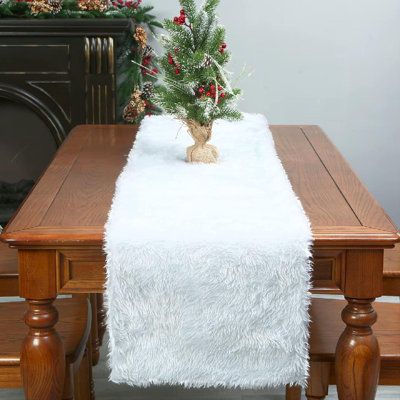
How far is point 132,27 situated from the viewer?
4.33 meters

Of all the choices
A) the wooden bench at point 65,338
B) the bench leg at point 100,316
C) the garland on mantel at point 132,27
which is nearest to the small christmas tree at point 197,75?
the wooden bench at point 65,338

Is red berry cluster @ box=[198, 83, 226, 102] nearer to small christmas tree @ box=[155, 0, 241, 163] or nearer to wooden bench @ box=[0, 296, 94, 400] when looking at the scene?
small christmas tree @ box=[155, 0, 241, 163]

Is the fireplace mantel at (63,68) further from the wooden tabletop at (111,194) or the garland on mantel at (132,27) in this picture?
the wooden tabletop at (111,194)

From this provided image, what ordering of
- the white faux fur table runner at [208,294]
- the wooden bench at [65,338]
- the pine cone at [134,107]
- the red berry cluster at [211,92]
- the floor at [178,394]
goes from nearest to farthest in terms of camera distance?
the white faux fur table runner at [208,294], the wooden bench at [65,338], the red berry cluster at [211,92], the floor at [178,394], the pine cone at [134,107]

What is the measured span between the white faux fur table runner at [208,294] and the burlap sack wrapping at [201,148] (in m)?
0.45

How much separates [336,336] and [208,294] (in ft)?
1.59

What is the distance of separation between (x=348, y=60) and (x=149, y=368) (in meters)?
2.74

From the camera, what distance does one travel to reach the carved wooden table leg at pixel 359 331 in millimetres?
2080

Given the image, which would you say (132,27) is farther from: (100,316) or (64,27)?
(100,316)

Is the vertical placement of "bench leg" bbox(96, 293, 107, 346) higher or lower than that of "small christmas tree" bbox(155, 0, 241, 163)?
lower

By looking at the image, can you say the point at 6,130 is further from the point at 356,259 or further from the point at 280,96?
the point at 356,259

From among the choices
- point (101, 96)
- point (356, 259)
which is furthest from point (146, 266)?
point (101, 96)

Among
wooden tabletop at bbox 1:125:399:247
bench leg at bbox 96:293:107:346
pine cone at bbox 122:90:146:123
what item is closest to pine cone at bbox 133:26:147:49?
pine cone at bbox 122:90:146:123

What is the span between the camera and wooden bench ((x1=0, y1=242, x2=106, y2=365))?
2.56m
